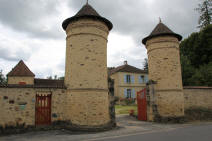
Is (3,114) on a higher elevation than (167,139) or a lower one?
higher

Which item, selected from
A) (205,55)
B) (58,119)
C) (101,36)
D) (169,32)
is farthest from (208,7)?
(58,119)

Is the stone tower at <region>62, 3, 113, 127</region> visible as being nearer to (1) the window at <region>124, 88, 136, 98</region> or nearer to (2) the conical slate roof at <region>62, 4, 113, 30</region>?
(2) the conical slate roof at <region>62, 4, 113, 30</region>

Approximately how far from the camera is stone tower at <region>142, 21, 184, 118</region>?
38.8ft

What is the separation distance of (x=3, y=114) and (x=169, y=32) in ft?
41.9

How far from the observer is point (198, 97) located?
1342 centimetres

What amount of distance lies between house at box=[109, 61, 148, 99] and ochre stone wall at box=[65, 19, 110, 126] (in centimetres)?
1716

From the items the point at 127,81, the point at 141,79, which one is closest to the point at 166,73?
the point at 127,81

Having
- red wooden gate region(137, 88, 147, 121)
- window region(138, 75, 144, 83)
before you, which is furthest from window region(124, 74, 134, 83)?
red wooden gate region(137, 88, 147, 121)

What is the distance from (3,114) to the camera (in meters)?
8.00

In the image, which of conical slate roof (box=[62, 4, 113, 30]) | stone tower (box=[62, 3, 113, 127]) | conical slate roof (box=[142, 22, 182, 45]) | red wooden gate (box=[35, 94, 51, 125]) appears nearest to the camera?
red wooden gate (box=[35, 94, 51, 125])

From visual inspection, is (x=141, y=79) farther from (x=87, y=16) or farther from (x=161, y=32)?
(x=87, y=16)

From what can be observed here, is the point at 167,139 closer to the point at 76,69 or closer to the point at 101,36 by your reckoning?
the point at 76,69

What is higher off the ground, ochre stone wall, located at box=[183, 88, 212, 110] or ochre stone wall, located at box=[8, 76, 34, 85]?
ochre stone wall, located at box=[8, 76, 34, 85]

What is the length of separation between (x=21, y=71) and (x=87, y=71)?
45.7 ft
